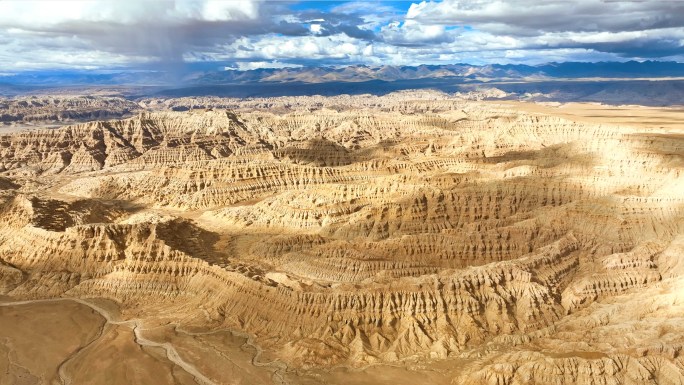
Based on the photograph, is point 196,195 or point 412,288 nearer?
point 412,288

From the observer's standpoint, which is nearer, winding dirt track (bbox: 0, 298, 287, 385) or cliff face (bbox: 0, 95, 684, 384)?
winding dirt track (bbox: 0, 298, 287, 385)

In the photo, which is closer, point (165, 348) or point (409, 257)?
point (165, 348)

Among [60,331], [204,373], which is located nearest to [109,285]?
[60,331]

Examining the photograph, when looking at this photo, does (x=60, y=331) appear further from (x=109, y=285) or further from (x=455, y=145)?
(x=455, y=145)

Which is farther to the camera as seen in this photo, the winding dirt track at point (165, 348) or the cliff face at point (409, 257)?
the cliff face at point (409, 257)

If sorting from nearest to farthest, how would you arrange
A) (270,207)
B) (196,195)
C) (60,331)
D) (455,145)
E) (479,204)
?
1. (60,331)
2. (479,204)
3. (270,207)
4. (196,195)
5. (455,145)

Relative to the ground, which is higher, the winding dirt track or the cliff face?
the cliff face

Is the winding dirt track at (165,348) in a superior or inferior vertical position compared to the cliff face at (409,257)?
inferior

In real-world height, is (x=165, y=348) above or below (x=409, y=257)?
below
